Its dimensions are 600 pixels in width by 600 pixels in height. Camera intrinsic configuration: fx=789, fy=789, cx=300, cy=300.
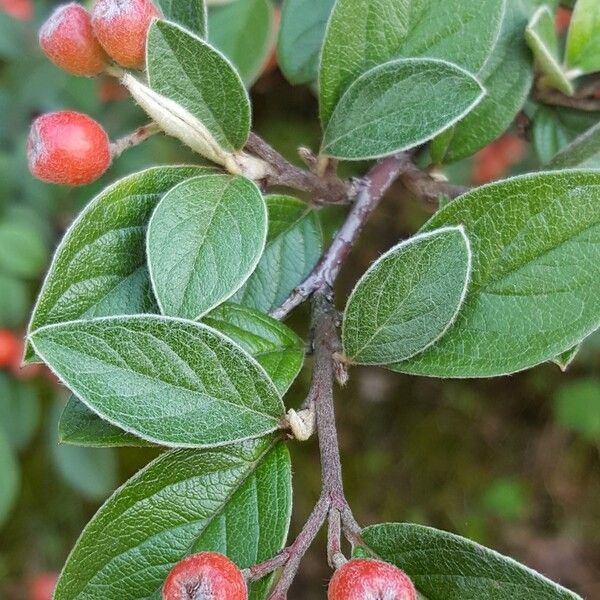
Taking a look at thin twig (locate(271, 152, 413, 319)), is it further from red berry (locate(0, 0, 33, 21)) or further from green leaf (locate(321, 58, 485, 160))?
red berry (locate(0, 0, 33, 21))

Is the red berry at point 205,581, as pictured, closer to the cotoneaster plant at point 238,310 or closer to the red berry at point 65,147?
the cotoneaster plant at point 238,310

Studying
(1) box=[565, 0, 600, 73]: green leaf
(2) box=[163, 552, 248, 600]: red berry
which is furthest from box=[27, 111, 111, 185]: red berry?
(1) box=[565, 0, 600, 73]: green leaf

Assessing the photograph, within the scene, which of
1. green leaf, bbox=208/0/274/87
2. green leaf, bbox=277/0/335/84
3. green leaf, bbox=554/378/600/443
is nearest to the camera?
green leaf, bbox=277/0/335/84

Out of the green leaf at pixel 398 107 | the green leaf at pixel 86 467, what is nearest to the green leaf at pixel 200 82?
the green leaf at pixel 398 107

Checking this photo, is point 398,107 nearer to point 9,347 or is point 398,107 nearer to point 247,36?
point 247,36

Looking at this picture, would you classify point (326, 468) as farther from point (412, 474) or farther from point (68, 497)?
point (68, 497)

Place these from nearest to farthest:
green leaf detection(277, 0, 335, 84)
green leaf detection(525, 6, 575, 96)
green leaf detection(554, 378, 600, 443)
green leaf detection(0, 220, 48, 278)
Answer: green leaf detection(525, 6, 575, 96), green leaf detection(277, 0, 335, 84), green leaf detection(0, 220, 48, 278), green leaf detection(554, 378, 600, 443)
